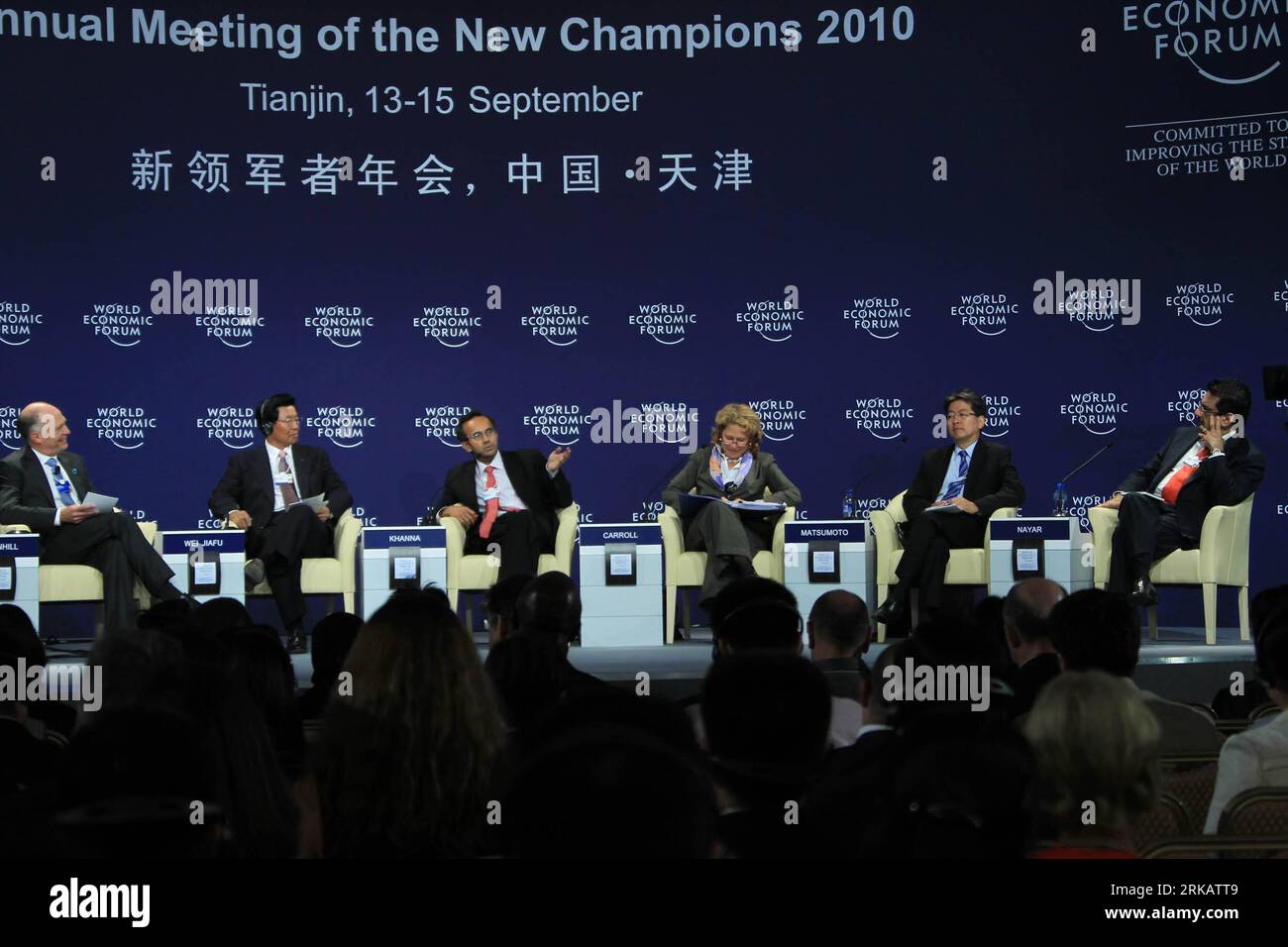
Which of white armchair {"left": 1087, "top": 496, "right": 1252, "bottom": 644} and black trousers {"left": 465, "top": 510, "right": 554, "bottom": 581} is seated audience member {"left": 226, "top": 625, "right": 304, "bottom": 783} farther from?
white armchair {"left": 1087, "top": 496, "right": 1252, "bottom": 644}

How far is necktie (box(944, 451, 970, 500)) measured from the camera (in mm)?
7254

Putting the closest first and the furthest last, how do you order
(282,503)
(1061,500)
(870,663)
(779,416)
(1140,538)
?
(870,663) < (1140,538) < (282,503) < (1061,500) < (779,416)

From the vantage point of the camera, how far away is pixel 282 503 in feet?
23.5

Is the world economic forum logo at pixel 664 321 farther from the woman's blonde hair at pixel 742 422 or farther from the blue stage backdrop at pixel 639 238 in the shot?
the woman's blonde hair at pixel 742 422

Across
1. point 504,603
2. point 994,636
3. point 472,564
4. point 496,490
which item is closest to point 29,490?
point 472,564

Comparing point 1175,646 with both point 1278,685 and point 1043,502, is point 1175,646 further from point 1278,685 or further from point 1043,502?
point 1278,685

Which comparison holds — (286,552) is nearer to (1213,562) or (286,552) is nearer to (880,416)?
(880,416)

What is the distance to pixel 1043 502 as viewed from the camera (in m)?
7.98

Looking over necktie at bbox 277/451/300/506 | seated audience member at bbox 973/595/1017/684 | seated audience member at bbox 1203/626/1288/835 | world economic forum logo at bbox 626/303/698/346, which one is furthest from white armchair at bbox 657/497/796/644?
seated audience member at bbox 1203/626/1288/835

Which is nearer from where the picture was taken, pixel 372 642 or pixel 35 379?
pixel 372 642

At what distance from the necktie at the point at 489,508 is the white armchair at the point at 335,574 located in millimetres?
597

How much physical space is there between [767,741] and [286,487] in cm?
564

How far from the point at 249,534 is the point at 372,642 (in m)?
5.03
